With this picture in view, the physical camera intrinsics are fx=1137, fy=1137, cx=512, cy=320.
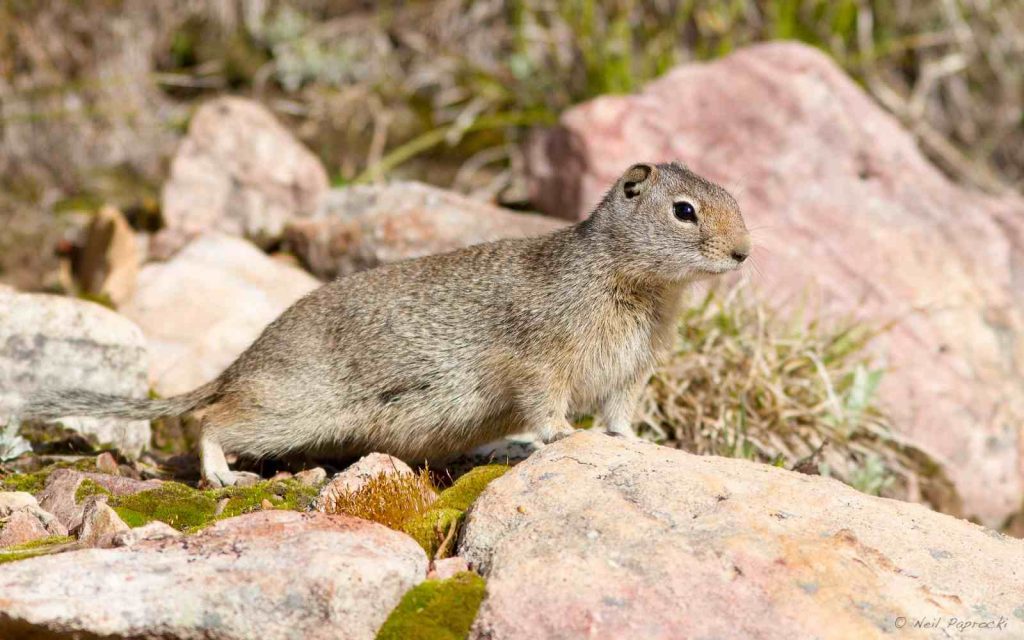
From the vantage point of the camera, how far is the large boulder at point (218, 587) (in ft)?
14.0

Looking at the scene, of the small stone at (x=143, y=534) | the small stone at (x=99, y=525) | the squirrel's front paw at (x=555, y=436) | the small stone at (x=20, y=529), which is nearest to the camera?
the small stone at (x=143, y=534)

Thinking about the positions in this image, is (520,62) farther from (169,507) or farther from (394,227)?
(169,507)

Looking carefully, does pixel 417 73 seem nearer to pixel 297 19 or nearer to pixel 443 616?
pixel 297 19

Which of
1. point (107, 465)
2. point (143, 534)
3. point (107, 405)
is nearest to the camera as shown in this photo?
point (143, 534)

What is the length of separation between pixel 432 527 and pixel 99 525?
1.51 metres

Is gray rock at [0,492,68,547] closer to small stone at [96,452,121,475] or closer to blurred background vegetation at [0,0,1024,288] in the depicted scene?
small stone at [96,452,121,475]

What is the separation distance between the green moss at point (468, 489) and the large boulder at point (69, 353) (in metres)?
2.68

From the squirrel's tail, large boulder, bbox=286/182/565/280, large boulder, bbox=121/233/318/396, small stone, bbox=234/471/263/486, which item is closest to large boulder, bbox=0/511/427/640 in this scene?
small stone, bbox=234/471/263/486

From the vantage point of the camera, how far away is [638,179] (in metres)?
7.22

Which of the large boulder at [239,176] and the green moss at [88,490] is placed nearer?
the green moss at [88,490]

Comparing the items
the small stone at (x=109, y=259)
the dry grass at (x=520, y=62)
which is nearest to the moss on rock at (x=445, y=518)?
the small stone at (x=109, y=259)

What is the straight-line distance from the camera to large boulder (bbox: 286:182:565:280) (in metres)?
9.79

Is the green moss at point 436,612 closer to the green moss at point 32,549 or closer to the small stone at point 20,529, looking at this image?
the green moss at point 32,549

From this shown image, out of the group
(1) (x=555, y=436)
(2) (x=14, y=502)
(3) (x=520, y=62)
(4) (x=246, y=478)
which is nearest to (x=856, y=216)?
(3) (x=520, y=62)
